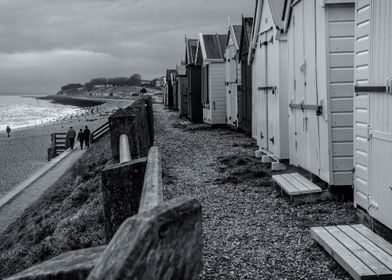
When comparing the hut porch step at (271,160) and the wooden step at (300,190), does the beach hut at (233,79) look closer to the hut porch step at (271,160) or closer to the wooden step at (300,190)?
the hut porch step at (271,160)

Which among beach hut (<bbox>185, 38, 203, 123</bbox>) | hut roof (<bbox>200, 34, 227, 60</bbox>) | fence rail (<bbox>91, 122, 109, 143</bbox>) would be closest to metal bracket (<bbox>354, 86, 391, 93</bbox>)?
hut roof (<bbox>200, 34, 227, 60</bbox>)

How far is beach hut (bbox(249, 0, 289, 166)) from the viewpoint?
37.5ft

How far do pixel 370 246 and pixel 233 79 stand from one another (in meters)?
17.0

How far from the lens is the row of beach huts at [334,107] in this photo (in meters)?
5.77

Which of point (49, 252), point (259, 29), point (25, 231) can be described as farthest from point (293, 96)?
point (25, 231)

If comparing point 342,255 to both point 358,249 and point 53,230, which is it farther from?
point 53,230

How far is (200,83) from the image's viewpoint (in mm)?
29578

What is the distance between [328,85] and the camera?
8250 mm

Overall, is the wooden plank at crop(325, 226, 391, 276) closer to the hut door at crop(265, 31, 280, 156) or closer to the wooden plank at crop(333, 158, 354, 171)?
the wooden plank at crop(333, 158, 354, 171)

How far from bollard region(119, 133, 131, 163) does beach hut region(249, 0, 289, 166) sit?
6555mm

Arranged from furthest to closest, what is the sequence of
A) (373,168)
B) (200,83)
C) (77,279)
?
(200,83)
(373,168)
(77,279)

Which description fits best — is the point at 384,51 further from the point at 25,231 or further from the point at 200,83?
the point at 200,83

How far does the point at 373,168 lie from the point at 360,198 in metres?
0.69

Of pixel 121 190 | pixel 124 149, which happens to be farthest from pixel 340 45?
pixel 121 190
